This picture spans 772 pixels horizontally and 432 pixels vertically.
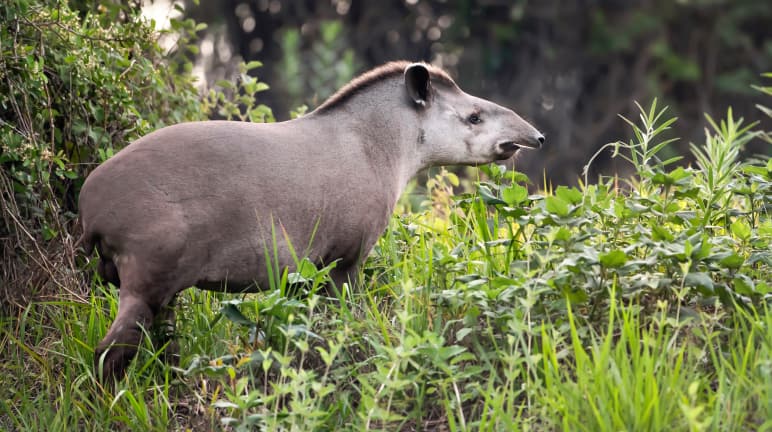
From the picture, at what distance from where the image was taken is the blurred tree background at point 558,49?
40.2 ft

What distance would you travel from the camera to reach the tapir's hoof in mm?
3902

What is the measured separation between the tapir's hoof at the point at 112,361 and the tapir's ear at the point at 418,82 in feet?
5.93

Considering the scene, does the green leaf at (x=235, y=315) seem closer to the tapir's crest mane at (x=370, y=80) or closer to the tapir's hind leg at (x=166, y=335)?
the tapir's hind leg at (x=166, y=335)

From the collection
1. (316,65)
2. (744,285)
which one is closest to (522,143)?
(744,285)

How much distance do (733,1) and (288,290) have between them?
11.0 meters

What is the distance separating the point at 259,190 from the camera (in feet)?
13.5

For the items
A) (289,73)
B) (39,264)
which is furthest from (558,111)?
(39,264)

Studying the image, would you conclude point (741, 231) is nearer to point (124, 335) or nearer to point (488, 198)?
point (488, 198)

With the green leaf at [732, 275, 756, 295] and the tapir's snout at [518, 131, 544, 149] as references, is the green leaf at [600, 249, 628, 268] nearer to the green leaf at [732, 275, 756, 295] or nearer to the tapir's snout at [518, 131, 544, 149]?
the green leaf at [732, 275, 756, 295]

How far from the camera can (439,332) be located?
3.98 metres

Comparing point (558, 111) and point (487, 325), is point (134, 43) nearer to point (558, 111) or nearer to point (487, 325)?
point (487, 325)

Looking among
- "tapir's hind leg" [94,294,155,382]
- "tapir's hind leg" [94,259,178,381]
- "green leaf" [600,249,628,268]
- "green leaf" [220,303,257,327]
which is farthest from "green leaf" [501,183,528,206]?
"tapir's hind leg" [94,294,155,382]

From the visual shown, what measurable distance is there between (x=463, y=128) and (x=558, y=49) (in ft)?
28.0

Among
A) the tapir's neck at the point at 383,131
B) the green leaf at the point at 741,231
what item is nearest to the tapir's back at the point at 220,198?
the tapir's neck at the point at 383,131
